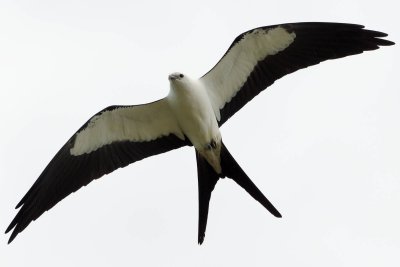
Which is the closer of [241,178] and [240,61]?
[241,178]

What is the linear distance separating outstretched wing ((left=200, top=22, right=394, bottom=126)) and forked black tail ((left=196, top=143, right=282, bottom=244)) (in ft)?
2.30

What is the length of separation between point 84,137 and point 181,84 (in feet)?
6.03

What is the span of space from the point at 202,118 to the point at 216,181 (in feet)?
3.12

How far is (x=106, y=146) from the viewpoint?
48.2ft

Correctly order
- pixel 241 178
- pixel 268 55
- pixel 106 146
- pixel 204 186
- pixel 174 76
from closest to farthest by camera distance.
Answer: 1. pixel 174 76
2. pixel 241 178
3. pixel 204 186
4. pixel 268 55
5. pixel 106 146

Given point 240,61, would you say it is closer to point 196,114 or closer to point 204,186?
point 196,114

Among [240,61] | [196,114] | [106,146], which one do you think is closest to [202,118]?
[196,114]

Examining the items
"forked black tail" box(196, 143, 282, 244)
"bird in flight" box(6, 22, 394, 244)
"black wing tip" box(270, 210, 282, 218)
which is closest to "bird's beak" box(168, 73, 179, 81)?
"bird in flight" box(6, 22, 394, 244)

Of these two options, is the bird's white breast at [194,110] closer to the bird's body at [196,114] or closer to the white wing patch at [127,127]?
the bird's body at [196,114]

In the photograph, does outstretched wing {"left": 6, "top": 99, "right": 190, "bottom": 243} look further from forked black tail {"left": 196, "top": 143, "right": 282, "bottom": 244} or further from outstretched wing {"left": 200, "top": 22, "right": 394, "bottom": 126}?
outstretched wing {"left": 200, "top": 22, "right": 394, "bottom": 126}

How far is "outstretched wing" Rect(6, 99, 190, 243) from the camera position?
47.0ft

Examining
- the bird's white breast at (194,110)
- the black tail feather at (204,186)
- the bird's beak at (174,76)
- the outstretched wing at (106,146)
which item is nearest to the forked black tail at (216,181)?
the black tail feather at (204,186)

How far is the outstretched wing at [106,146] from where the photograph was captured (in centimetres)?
1432

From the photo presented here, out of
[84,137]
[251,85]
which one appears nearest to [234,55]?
[251,85]
